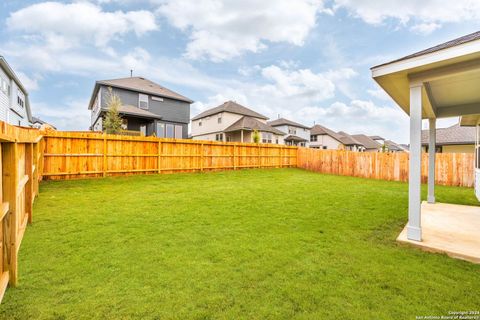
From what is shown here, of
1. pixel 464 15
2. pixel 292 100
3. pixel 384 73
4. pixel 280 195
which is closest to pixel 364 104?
pixel 292 100

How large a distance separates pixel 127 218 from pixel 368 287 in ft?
13.5

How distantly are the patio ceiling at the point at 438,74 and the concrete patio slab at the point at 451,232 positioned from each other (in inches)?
95.9

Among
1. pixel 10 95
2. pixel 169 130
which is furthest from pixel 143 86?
pixel 10 95

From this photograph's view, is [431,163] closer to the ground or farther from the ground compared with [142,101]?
closer to the ground

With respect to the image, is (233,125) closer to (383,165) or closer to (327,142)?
(383,165)

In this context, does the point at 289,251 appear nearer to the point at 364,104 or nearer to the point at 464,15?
the point at 464,15

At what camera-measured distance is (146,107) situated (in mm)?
20953

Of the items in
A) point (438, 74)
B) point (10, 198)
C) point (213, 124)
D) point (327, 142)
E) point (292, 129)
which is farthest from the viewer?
point (327, 142)

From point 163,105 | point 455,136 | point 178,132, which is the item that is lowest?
point 455,136

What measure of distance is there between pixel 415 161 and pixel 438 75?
1.28 metres

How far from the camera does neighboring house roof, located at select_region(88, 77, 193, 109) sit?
19.3 meters

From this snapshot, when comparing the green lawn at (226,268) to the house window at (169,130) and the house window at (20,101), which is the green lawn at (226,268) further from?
the house window at (20,101)

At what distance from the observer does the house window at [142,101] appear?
20672 millimetres

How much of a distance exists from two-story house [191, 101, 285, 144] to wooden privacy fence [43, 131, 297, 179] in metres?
12.2
